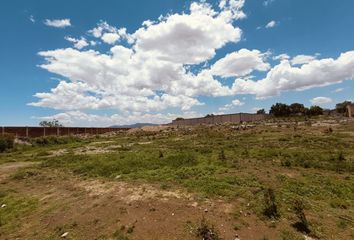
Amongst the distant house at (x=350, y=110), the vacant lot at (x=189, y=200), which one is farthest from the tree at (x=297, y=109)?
the vacant lot at (x=189, y=200)

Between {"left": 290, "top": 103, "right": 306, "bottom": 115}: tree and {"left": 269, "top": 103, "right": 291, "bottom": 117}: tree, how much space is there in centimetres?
102

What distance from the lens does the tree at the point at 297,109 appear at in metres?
64.2

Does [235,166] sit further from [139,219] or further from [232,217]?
[139,219]

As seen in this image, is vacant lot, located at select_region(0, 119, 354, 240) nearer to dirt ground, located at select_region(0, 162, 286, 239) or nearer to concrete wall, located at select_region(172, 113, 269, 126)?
dirt ground, located at select_region(0, 162, 286, 239)

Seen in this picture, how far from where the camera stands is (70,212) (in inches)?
272

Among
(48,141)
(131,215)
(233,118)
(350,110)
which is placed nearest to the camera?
(131,215)

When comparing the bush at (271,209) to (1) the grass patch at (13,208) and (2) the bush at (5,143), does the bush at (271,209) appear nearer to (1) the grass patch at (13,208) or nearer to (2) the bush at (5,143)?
(1) the grass patch at (13,208)

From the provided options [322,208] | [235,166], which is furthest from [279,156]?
[322,208]

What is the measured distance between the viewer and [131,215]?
20.6 feet

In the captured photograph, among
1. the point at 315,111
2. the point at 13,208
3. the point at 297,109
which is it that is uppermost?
the point at 297,109

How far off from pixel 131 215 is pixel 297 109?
67.1 meters

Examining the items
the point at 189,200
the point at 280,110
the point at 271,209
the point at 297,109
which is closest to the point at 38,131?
the point at 189,200

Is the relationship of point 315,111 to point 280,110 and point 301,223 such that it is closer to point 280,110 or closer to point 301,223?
point 280,110

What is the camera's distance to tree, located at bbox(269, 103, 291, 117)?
6425cm
